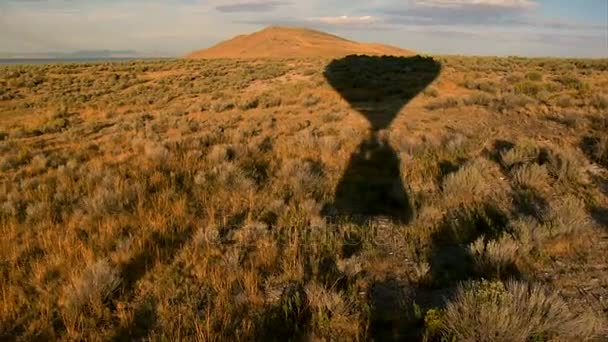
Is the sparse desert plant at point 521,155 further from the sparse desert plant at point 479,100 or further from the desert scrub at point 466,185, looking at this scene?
the sparse desert plant at point 479,100

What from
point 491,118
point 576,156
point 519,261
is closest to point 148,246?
point 519,261

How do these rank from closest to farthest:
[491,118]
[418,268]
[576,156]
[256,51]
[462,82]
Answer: [418,268], [576,156], [491,118], [462,82], [256,51]

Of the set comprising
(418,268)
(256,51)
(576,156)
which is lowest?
(418,268)

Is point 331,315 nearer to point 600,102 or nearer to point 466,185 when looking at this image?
point 466,185

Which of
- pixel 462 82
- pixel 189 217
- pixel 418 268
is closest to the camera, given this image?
pixel 418 268

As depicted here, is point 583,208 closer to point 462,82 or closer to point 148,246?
point 148,246

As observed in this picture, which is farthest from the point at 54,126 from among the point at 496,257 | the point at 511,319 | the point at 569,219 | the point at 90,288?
the point at 511,319

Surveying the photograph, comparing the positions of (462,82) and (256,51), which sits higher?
(256,51)

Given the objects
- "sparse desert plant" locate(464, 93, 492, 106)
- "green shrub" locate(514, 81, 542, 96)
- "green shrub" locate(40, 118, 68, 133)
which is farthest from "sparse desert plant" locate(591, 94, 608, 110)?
"green shrub" locate(40, 118, 68, 133)
